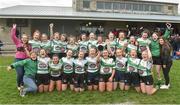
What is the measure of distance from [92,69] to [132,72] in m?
1.11

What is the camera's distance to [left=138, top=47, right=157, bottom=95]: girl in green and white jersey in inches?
345

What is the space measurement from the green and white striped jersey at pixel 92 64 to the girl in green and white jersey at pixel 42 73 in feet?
3.75

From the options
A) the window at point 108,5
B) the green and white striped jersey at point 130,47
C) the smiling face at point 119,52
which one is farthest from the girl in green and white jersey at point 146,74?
the window at point 108,5

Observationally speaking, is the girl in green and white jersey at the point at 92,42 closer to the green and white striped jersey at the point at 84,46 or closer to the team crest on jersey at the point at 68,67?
the green and white striped jersey at the point at 84,46

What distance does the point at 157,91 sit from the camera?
29.7 feet

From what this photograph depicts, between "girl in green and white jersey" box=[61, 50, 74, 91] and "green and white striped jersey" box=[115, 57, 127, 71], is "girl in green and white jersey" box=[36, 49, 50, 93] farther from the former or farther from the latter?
"green and white striped jersey" box=[115, 57, 127, 71]

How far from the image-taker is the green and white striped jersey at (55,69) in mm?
8945

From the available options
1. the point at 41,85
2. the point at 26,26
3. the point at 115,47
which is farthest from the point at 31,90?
the point at 26,26

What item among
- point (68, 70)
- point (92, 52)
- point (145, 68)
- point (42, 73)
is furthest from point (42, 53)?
point (145, 68)

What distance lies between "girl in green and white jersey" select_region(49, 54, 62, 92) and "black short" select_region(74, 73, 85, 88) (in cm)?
44

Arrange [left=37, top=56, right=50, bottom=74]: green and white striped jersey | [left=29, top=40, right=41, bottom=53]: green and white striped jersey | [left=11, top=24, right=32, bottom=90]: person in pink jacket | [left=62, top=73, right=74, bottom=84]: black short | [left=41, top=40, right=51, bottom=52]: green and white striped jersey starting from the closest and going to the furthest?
[left=11, top=24, right=32, bottom=90]: person in pink jacket → [left=37, top=56, right=50, bottom=74]: green and white striped jersey → [left=62, top=73, right=74, bottom=84]: black short → [left=29, top=40, right=41, bottom=53]: green and white striped jersey → [left=41, top=40, right=51, bottom=52]: green and white striped jersey

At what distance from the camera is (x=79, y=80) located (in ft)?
29.6

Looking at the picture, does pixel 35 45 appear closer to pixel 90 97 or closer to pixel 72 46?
pixel 72 46

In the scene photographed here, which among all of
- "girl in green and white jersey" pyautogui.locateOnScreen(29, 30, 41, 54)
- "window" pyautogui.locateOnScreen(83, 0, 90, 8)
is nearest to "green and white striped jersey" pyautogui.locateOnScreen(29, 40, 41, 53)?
"girl in green and white jersey" pyautogui.locateOnScreen(29, 30, 41, 54)
